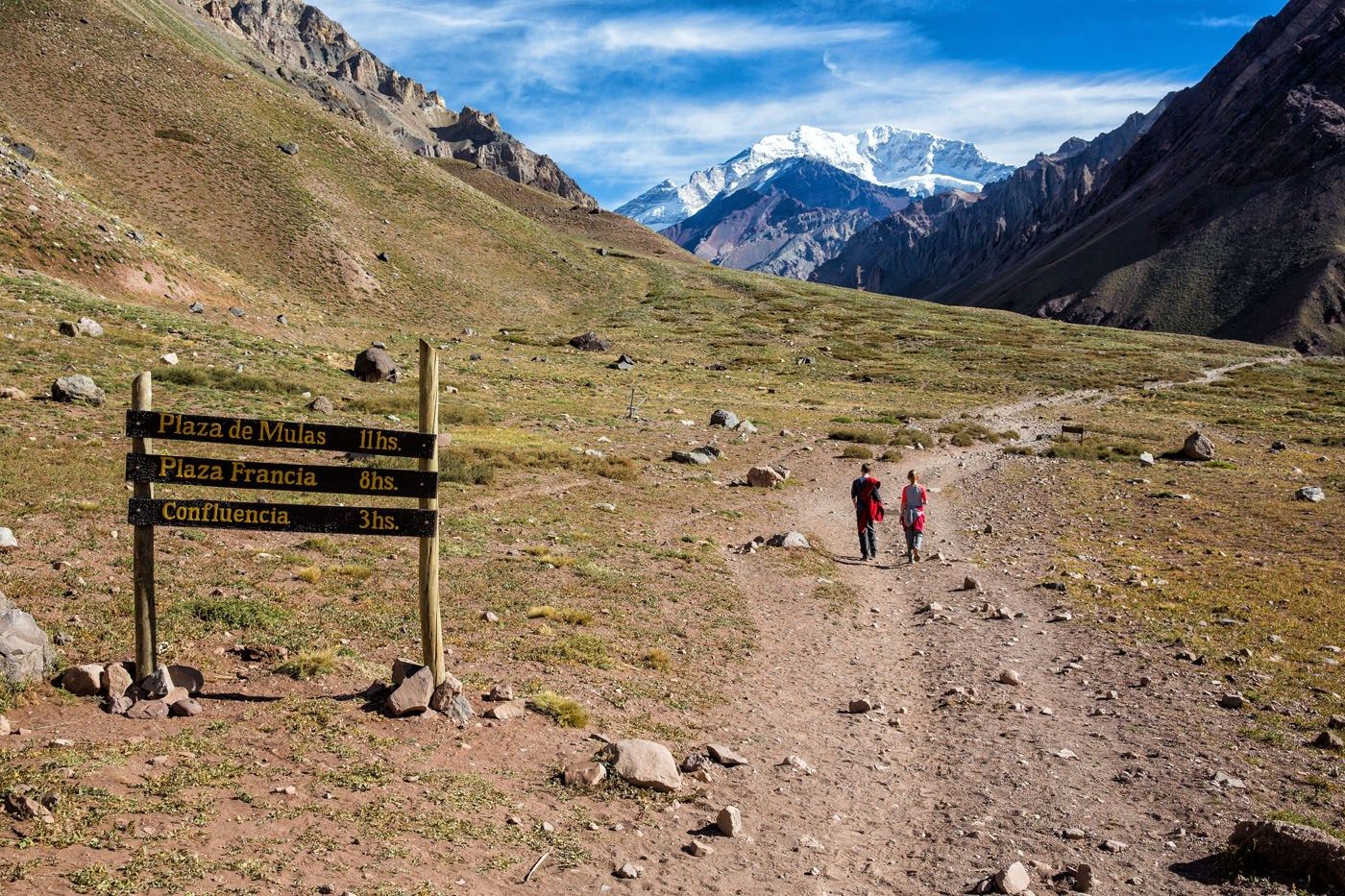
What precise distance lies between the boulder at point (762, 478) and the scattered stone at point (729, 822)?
21.8 metres

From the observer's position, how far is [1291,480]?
35.1 metres

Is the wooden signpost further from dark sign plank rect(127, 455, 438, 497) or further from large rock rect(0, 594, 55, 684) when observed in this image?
large rock rect(0, 594, 55, 684)

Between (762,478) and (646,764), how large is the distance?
2150 centimetres

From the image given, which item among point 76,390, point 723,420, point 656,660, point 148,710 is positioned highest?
point 76,390

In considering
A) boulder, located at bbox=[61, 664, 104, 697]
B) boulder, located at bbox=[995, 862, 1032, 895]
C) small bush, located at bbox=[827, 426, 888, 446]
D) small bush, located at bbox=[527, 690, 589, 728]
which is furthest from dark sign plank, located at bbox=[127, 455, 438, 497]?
small bush, located at bbox=[827, 426, 888, 446]

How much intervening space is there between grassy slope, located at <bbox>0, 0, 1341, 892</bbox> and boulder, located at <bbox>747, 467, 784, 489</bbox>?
1883 millimetres

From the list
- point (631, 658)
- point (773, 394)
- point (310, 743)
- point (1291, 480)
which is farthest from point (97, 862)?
point (773, 394)

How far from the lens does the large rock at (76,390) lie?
79.3 feet

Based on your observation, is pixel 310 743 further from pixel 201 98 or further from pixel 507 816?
pixel 201 98

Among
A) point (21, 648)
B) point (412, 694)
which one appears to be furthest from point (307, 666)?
point (21, 648)

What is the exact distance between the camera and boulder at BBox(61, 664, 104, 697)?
9.16 meters

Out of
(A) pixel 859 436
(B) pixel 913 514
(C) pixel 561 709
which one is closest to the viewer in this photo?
(C) pixel 561 709

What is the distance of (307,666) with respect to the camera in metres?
Result: 10.6

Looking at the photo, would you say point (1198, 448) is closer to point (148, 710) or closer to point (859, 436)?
point (859, 436)
